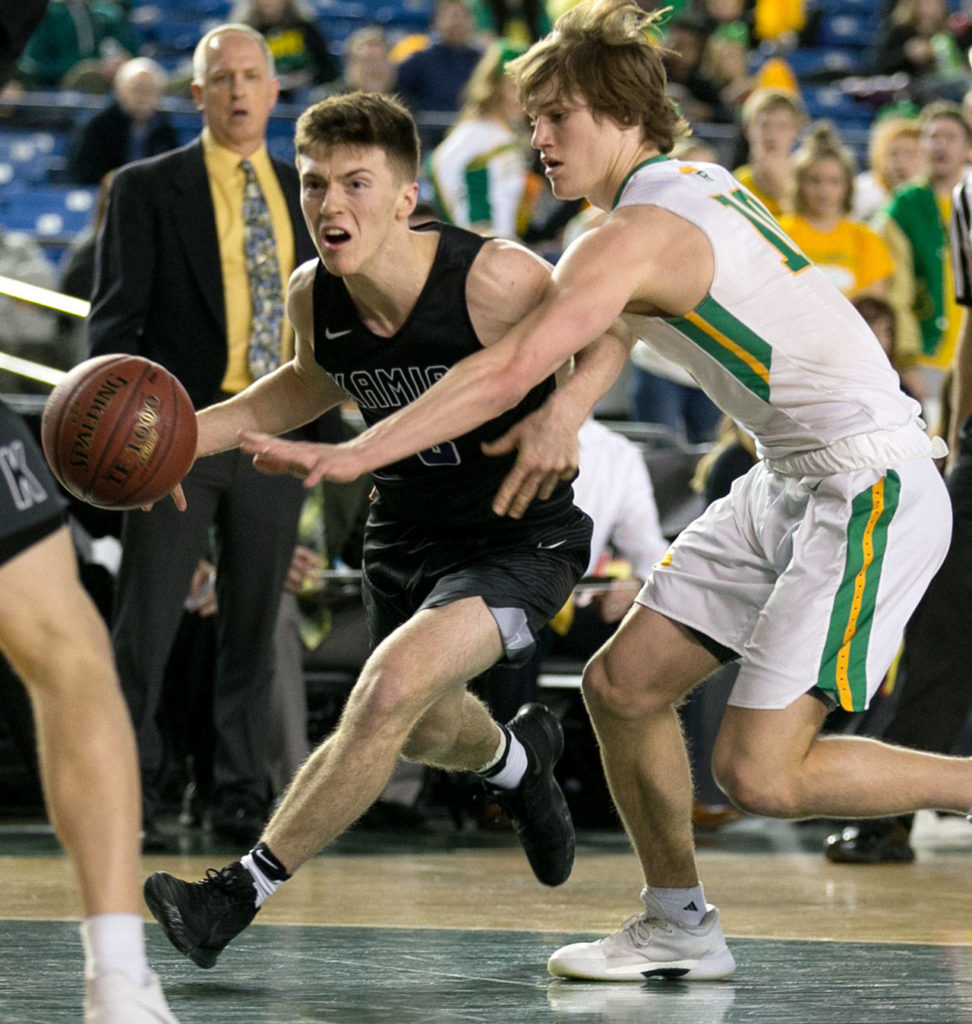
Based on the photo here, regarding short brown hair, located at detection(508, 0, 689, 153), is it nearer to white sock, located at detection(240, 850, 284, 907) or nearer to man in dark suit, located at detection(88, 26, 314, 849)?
white sock, located at detection(240, 850, 284, 907)

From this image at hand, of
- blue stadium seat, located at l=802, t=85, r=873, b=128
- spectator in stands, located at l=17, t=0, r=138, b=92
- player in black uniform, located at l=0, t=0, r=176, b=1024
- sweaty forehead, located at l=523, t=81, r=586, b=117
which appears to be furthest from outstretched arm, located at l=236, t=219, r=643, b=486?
blue stadium seat, located at l=802, t=85, r=873, b=128

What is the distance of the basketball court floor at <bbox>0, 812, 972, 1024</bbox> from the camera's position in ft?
11.6

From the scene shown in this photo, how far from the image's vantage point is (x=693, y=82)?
499 inches

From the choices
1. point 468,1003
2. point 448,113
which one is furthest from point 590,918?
point 448,113

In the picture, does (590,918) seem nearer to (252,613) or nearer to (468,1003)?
(468,1003)

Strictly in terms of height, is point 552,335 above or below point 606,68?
below

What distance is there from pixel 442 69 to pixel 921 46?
3792 mm

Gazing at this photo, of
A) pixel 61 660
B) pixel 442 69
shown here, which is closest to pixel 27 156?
pixel 442 69

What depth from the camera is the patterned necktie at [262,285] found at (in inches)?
242

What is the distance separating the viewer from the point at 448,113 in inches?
475

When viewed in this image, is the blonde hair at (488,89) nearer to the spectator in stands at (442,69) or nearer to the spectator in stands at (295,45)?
the spectator in stands at (442,69)

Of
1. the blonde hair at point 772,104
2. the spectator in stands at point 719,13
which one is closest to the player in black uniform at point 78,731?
the blonde hair at point 772,104

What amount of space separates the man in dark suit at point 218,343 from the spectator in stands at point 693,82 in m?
6.52

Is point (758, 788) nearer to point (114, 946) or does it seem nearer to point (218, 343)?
point (114, 946)
